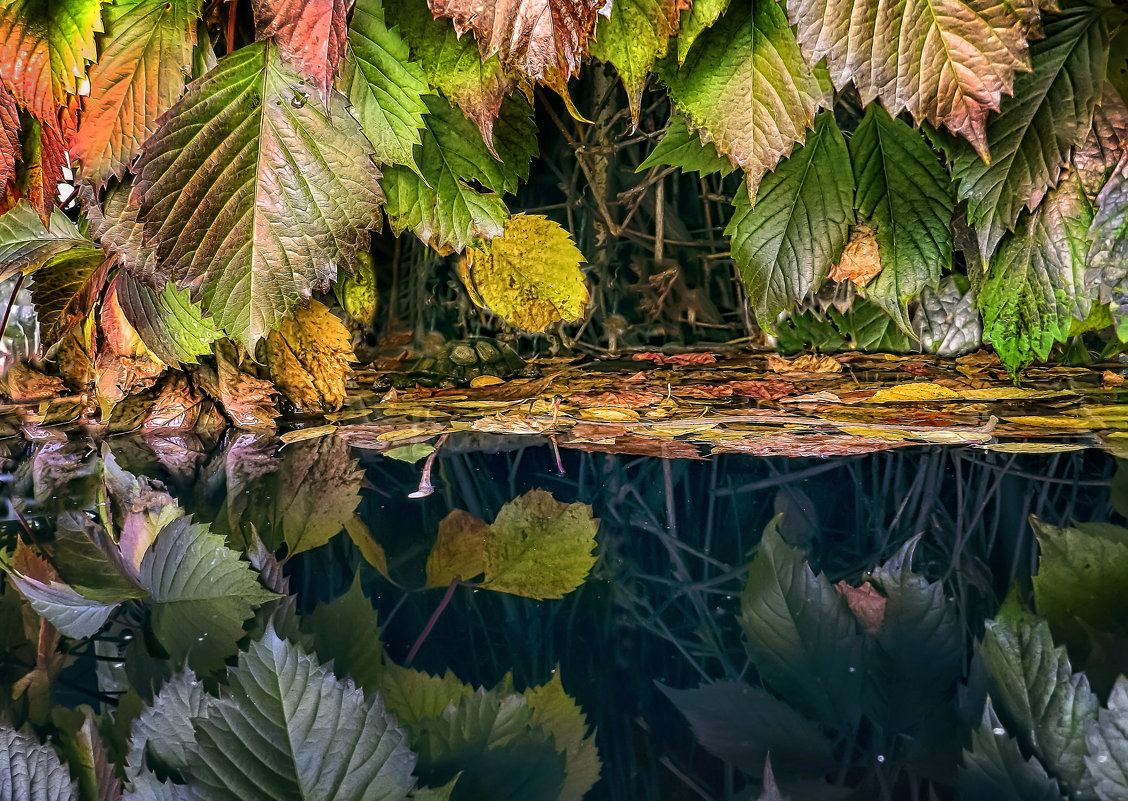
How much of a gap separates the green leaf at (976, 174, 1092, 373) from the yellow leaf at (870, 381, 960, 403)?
6 centimetres

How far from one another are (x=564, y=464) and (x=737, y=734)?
344 millimetres

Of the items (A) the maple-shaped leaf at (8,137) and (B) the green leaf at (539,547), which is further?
(A) the maple-shaped leaf at (8,137)

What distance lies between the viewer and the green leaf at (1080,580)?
0.29 metres

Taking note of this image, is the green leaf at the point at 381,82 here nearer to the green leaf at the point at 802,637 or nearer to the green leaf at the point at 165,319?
the green leaf at the point at 165,319

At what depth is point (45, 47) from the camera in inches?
26.1

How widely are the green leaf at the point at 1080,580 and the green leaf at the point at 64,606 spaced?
1.15 feet

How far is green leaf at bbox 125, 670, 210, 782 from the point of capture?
A: 231mm

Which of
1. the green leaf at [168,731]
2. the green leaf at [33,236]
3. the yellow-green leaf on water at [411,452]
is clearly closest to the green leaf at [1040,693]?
the green leaf at [168,731]

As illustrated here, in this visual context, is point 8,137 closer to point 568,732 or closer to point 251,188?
point 251,188

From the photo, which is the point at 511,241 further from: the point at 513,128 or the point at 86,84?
the point at 86,84

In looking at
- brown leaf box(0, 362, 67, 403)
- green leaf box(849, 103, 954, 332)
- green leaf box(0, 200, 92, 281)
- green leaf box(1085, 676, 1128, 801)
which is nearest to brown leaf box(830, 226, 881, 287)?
green leaf box(849, 103, 954, 332)

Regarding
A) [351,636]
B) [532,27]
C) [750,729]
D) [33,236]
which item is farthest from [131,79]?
[750,729]

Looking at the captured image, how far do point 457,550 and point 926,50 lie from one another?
49 cm

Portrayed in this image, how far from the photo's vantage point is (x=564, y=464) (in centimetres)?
57
